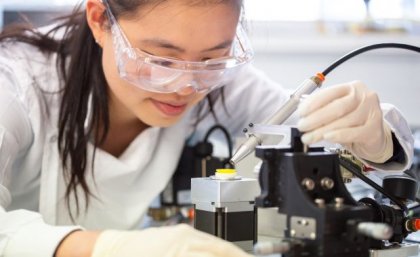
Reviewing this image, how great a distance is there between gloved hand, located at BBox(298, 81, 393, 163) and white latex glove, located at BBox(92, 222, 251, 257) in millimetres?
223

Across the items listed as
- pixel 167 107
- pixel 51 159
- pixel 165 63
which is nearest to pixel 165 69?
pixel 165 63

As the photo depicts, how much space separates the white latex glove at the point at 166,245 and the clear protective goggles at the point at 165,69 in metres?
0.48

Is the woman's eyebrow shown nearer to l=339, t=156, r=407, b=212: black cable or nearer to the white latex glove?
l=339, t=156, r=407, b=212: black cable

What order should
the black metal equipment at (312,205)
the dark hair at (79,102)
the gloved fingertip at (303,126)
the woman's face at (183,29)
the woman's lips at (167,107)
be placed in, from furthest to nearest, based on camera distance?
the dark hair at (79,102)
the woman's lips at (167,107)
the woman's face at (183,29)
the gloved fingertip at (303,126)
the black metal equipment at (312,205)

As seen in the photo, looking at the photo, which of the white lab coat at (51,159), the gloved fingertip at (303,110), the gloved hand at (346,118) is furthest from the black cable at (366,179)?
the white lab coat at (51,159)

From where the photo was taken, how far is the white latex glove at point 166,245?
3.23ft

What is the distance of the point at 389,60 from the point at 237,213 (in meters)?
2.35

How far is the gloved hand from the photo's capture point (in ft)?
3.64

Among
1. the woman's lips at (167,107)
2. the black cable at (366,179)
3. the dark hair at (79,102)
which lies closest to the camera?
the black cable at (366,179)

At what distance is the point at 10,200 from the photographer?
5.13ft

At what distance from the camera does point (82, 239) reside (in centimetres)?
113

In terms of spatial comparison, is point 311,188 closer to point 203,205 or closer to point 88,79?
point 203,205

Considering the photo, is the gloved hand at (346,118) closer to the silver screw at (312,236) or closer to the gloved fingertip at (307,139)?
the gloved fingertip at (307,139)

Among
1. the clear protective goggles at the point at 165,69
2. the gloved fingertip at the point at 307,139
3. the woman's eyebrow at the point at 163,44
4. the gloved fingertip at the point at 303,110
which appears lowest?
the gloved fingertip at the point at 307,139
